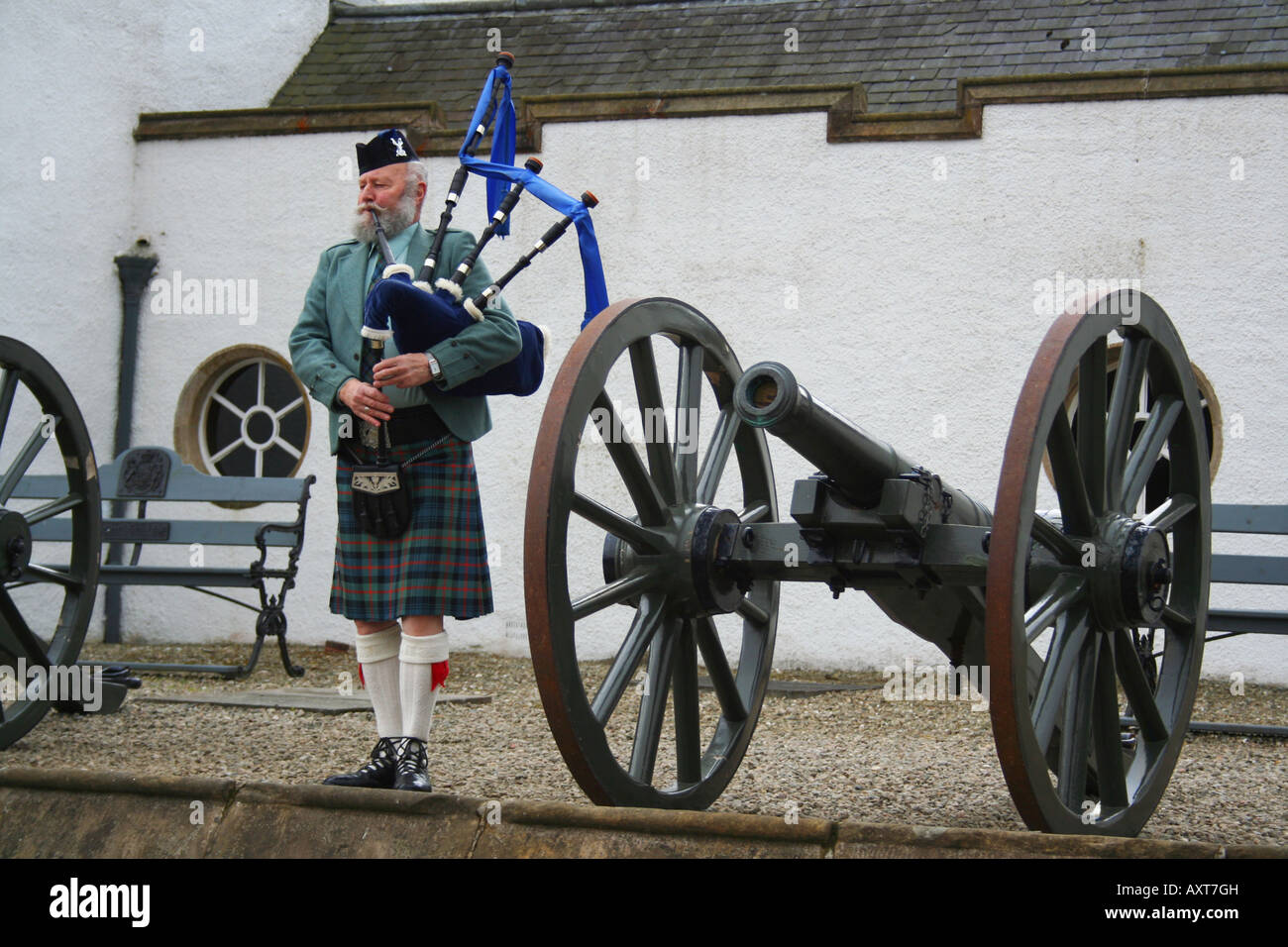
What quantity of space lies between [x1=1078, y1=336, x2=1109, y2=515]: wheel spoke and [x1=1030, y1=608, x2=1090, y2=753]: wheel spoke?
12.6 inches

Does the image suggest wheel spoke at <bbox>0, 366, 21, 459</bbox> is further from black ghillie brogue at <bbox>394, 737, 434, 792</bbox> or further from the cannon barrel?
the cannon barrel

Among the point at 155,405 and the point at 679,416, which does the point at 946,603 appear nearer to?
the point at 679,416

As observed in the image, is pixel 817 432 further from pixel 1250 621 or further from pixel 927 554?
pixel 1250 621

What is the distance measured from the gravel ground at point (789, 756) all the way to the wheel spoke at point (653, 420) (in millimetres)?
936

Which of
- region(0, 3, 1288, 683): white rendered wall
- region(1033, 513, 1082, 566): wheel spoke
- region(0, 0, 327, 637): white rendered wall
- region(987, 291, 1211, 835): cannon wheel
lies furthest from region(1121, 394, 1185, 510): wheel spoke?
region(0, 0, 327, 637): white rendered wall

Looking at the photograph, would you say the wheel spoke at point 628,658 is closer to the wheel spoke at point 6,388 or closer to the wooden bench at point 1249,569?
the wheel spoke at point 6,388

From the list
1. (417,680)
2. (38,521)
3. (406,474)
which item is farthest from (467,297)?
(38,521)

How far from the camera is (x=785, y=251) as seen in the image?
888 cm

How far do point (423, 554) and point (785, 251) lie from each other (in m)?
5.50

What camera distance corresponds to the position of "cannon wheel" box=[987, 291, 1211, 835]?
2.91 m

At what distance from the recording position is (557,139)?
9297 millimetres

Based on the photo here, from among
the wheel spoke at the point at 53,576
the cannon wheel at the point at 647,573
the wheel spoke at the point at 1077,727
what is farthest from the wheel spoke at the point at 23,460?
the wheel spoke at the point at 1077,727

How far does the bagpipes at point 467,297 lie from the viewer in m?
3.65
